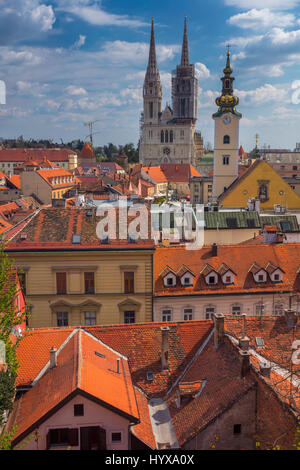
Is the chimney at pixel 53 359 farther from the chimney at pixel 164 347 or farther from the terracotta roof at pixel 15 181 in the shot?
the terracotta roof at pixel 15 181

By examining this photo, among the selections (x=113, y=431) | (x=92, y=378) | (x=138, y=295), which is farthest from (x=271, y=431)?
(x=138, y=295)

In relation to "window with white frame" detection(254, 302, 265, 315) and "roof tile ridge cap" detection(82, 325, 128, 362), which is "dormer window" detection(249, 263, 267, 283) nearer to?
"window with white frame" detection(254, 302, 265, 315)

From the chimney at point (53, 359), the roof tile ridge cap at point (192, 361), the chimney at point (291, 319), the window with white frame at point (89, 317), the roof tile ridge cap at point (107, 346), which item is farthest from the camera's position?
the window with white frame at point (89, 317)

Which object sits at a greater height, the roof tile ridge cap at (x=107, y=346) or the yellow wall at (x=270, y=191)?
the yellow wall at (x=270, y=191)

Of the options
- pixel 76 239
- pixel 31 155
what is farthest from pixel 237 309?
pixel 31 155

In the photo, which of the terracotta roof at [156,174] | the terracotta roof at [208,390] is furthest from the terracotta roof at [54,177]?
the terracotta roof at [208,390]

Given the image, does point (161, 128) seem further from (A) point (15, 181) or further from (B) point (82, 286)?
(B) point (82, 286)

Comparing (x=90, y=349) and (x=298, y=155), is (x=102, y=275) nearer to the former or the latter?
(x=90, y=349)
